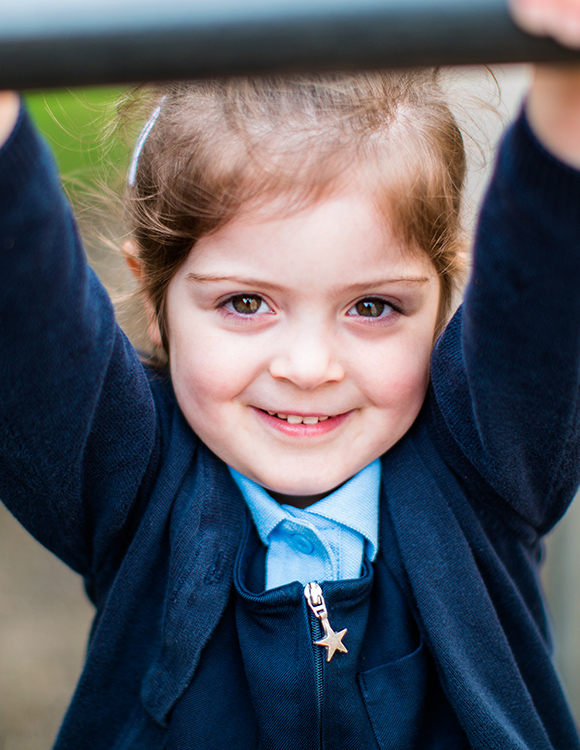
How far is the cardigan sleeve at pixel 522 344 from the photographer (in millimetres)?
665

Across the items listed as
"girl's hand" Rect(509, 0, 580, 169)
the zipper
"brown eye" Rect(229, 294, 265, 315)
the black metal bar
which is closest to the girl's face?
"brown eye" Rect(229, 294, 265, 315)

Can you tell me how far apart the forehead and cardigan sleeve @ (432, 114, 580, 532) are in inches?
5.2

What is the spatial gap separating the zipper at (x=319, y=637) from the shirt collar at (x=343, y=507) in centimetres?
10

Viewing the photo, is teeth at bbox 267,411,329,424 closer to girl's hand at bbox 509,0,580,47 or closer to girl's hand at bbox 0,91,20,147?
girl's hand at bbox 0,91,20,147

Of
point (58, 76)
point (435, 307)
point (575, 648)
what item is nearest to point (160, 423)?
point (435, 307)

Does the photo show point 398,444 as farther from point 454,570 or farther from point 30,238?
point 30,238

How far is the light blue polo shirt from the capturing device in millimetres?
976

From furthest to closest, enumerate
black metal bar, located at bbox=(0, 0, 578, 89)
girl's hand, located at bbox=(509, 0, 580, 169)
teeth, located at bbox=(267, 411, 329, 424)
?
teeth, located at bbox=(267, 411, 329, 424) → girl's hand, located at bbox=(509, 0, 580, 169) → black metal bar, located at bbox=(0, 0, 578, 89)

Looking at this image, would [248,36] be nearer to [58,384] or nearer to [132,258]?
[58,384]

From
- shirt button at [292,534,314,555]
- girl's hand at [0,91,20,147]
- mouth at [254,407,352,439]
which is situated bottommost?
shirt button at [292,534,314,555]

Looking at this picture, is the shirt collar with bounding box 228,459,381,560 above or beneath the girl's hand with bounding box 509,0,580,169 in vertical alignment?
beneath

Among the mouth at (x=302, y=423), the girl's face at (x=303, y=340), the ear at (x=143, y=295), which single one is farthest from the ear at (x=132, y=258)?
the mouth at (x=302, y=423)

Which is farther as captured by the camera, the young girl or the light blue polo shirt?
the light blue polo shirt

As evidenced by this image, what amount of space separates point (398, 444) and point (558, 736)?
48 centimetres
